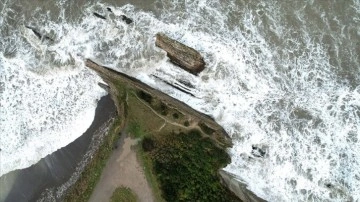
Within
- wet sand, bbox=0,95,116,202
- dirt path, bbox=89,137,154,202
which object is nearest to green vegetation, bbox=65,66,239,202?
dirt path, bbox=89,137,154,202

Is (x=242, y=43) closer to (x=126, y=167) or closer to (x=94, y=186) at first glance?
(x=126, y=167)

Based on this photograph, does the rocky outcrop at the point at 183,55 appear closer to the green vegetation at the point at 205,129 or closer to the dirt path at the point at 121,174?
the green vegetation at the point at 205,129

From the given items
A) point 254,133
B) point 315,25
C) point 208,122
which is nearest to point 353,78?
point 315,25

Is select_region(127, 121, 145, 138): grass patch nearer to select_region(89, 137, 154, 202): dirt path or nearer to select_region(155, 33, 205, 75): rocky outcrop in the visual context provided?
select_region(89, 137, 154, 202): dirt path

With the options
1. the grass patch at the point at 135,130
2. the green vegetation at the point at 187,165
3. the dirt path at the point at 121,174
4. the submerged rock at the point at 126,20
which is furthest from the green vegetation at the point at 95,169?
the submerged rock at the point at 126,20

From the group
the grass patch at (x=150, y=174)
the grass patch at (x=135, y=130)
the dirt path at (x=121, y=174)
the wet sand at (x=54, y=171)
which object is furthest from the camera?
the wet sand at (x=54, y=171)

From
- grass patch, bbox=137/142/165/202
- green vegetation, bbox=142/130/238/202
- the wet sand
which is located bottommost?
the wet sand

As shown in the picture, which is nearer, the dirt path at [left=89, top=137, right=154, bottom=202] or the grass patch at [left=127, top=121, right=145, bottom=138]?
the dirt path at [left=89, top=137, right=154, bottom=202]
